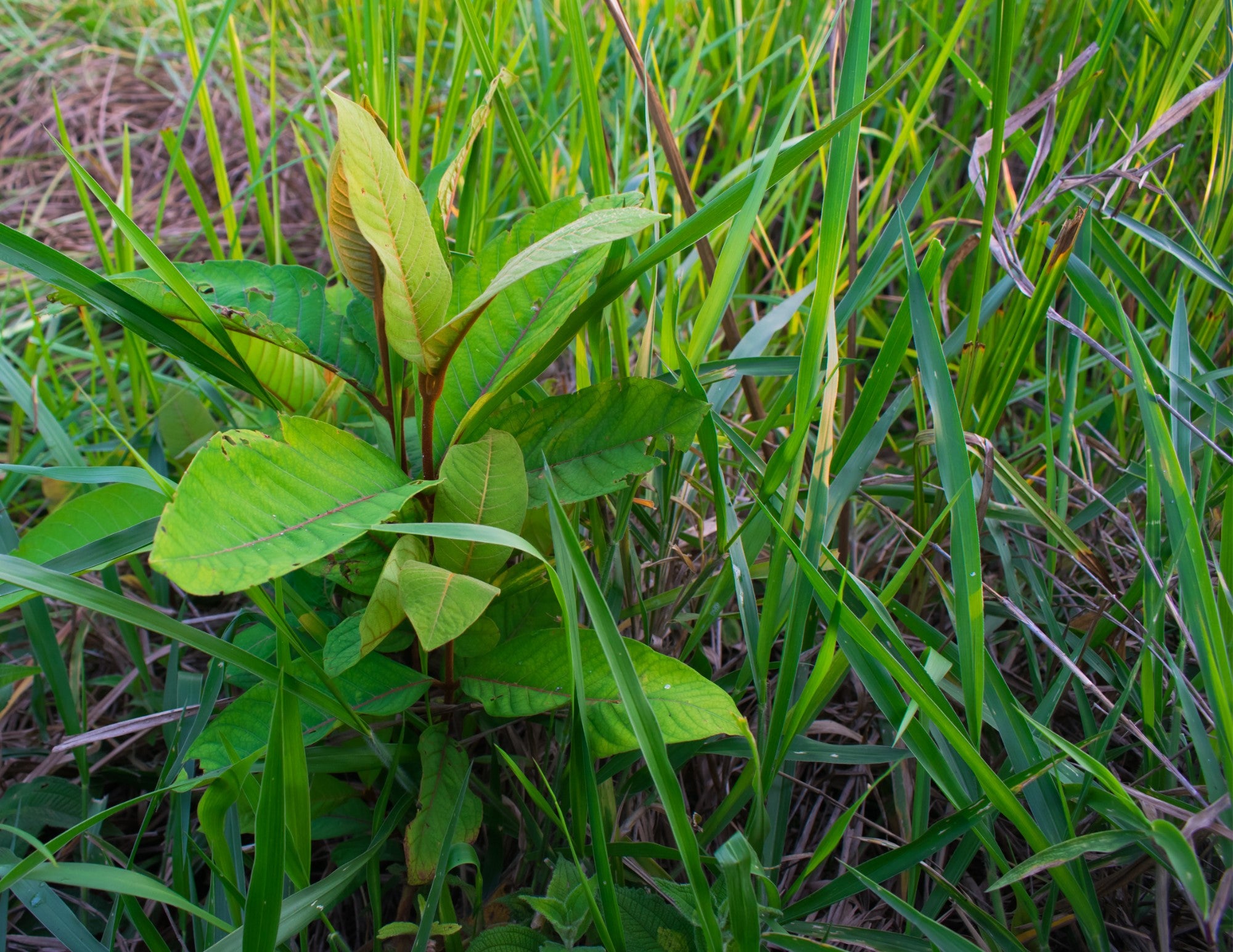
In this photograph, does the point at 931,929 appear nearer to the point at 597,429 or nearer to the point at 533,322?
the point at 597,429

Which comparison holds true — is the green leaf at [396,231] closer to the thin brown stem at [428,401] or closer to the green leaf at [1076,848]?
the thin brown stem at [428,401]

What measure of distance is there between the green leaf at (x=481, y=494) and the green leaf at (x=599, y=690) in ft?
0.32

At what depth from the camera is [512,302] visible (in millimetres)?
755

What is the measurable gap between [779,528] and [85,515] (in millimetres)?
785

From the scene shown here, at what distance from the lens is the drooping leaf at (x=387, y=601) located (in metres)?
0.63

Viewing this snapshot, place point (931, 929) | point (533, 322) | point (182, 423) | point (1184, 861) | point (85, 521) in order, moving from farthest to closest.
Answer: point (182, 423) < point (85, 521) < point (533, 322) < point (931, 929) < point (1184, 861)

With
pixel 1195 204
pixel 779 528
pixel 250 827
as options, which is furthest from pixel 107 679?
pixel 1195 204

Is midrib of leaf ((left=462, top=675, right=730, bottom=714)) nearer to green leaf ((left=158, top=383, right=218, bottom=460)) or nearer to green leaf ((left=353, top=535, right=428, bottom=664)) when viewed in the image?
green leaf ((left=353, top=535, right=428, bottom=664))

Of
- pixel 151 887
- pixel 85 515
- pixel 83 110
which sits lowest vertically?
pixel 151 887

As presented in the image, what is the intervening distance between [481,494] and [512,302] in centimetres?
20

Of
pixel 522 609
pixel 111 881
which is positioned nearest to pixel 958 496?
pixel 522 609

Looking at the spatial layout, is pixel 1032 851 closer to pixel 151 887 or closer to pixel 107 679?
pixel 151 887

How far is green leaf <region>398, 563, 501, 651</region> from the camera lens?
606 millimetres

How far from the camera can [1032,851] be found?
825mm
